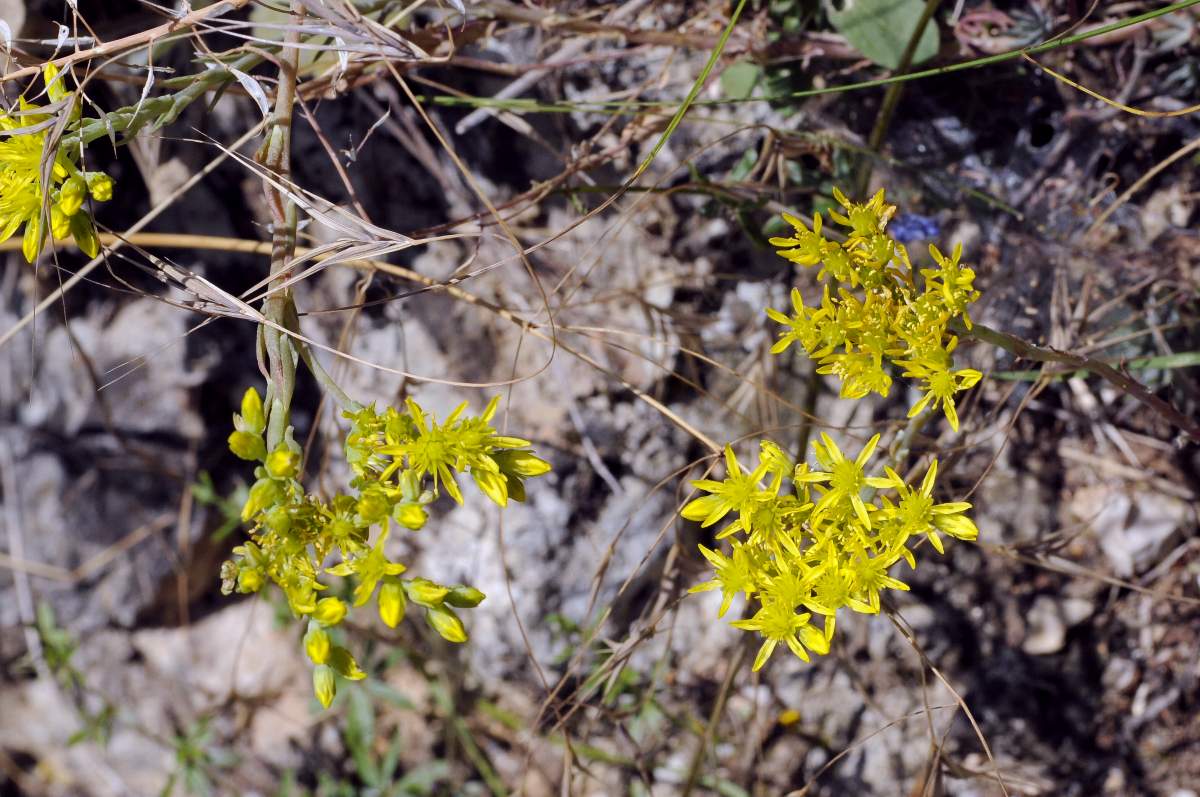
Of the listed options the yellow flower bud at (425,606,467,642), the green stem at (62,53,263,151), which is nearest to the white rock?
the yellow flower bud at (425,606,467,642)

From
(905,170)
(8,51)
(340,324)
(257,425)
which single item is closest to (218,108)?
(340,324)

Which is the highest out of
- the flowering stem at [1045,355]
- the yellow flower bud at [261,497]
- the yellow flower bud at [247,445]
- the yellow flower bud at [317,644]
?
the flowering stem at [1045,355]

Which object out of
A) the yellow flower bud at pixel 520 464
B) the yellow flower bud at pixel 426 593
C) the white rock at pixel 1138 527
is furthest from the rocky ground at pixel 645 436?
the yellow flower bud at pixel 426 593

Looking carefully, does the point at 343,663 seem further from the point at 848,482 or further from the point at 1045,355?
the point at 1045,355

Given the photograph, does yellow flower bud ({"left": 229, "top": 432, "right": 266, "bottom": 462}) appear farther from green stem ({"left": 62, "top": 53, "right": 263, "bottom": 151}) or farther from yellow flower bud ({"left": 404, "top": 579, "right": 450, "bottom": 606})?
green stem ({"left": 62, "top": 53, "right": 263, "bottom": 151})

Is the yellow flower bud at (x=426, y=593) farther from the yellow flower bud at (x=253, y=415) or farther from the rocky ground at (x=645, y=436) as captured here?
the rocky ground at (x=645, y=436)

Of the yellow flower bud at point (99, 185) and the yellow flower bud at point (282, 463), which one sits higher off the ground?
the yellow flower bud at point (99, 185)
